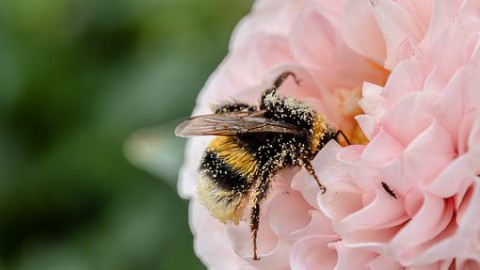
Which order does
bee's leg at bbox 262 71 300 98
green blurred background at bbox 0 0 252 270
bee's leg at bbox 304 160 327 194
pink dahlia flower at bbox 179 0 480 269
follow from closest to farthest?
pink dahlia flower at bbox 179 0 480 269 < bee's leg at bbox 304 160 327 194 < bee's leg at bbox 262 71 300 98 < green blurred background at bbox 0 0 252 270

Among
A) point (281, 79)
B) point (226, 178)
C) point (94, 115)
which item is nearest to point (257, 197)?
point (226, 178)

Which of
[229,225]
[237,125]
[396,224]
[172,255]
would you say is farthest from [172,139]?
[396,224]

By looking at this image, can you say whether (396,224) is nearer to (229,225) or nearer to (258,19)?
(229,225)

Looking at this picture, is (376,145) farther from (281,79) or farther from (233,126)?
(281,79)

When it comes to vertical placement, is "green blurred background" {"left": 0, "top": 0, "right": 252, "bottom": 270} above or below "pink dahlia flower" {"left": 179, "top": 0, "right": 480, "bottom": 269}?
below

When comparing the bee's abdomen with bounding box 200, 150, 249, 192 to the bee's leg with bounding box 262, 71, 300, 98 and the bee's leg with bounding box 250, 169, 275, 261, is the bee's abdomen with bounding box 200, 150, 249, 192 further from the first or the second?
the bee's leg with bounding box 262, 71, 300, 98

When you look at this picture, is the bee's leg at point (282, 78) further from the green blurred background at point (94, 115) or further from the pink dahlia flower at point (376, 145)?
the green blurred background at point (94, 115)

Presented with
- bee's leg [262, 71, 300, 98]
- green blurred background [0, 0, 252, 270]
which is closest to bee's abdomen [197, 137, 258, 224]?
bee's leg [262, 71, 300, 98]
